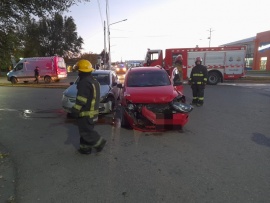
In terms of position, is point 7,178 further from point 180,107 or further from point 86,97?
point 180,107

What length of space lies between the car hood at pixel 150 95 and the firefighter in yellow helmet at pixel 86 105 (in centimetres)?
157

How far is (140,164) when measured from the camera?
4160 millimetres

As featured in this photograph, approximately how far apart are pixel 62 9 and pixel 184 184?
22.5ft

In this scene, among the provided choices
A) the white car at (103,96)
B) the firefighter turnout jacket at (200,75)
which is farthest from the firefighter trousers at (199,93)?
the white car at (103,96)

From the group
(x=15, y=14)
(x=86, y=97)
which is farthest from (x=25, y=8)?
(x=86, y=97)

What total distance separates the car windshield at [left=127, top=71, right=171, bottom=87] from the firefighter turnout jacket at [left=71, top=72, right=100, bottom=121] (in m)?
2.75

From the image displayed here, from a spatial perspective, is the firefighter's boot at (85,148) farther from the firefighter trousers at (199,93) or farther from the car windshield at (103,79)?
the firefighter trousers at (199,93)

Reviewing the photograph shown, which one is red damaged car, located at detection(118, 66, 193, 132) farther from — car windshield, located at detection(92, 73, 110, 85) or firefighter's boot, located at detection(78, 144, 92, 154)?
car windshield, located at detection(92, 73, 110, 85)

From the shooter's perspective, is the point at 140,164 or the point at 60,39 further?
the point at 60,39

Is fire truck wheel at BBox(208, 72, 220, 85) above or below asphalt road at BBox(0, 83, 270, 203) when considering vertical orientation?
above

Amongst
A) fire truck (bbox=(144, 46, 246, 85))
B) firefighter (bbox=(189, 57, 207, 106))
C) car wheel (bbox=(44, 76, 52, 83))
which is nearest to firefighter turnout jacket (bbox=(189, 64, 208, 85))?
firefighter (bbox=(189, 57, 207, 106))

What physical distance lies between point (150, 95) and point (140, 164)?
2212 mm

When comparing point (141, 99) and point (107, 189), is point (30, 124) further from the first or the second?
point (107, 189)

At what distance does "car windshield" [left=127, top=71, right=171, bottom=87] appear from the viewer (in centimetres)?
710
